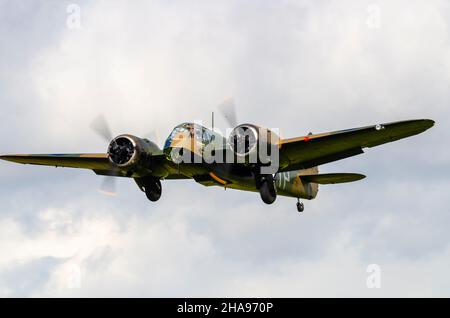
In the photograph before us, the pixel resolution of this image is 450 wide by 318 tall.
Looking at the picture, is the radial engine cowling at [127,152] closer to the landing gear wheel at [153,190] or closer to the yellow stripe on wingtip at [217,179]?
the landing gear wheel at [153,190]

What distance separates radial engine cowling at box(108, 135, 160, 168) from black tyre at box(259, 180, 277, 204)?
4435 mm

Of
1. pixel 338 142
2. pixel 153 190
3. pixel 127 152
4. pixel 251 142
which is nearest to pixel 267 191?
pixel 251 142

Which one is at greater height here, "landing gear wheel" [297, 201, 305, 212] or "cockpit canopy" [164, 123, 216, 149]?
"cockpit canopy" [164, 123, 216, 149]

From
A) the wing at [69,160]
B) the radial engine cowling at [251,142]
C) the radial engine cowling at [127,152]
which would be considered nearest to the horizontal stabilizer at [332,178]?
the radial engine cowling at [251,142]

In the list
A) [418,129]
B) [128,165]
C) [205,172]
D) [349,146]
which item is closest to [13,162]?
[128,165]

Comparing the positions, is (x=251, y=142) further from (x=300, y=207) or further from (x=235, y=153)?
(x=300, y=207)

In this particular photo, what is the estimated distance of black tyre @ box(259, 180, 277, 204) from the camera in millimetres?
27719

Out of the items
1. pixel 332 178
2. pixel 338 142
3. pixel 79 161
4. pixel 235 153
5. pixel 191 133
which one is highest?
pixel 79 161

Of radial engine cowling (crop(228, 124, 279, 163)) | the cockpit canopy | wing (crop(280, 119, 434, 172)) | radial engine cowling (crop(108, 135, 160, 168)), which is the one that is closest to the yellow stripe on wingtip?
the cockpit canopy

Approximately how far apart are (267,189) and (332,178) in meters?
4.98

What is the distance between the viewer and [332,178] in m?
31.8

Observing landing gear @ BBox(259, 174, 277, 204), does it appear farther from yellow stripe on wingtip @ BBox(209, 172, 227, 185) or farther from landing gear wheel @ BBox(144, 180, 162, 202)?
landing gear wheel @ BBox(144, 180, 162, 202)
